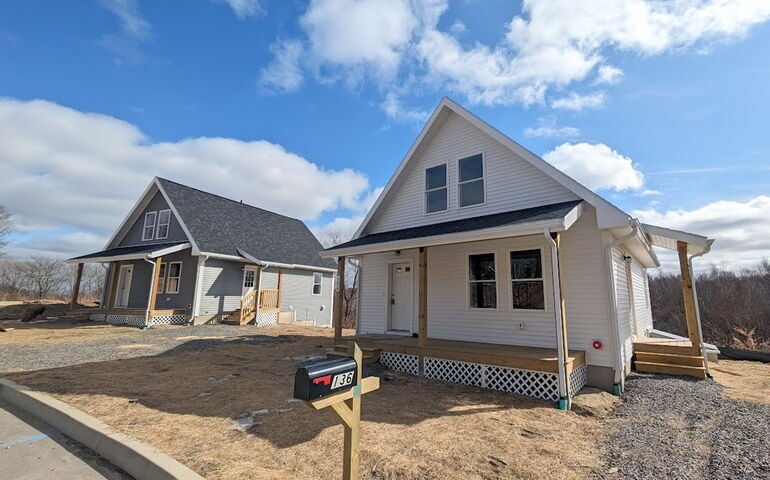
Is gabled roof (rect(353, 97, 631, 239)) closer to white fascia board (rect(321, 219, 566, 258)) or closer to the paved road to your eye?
white fascia board (rect(321, 219, 566, 258))

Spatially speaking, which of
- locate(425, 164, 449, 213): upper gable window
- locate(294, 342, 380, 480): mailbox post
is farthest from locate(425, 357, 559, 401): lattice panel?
locate(294, 342, 380, 480): mailbox post

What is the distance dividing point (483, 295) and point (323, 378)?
693 centimetres

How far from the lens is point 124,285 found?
61.7 feet

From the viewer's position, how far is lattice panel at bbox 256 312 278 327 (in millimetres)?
17263

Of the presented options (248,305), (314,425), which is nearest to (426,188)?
(314,425)

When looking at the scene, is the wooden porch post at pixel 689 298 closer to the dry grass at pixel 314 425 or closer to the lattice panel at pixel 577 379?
the lattice panel at pixel 577 379

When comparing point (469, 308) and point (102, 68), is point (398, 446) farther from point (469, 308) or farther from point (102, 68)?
point (102, 68)

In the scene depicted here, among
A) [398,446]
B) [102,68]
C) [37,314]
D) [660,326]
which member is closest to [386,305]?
[398,446]

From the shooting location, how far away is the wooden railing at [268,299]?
1783 centimetres

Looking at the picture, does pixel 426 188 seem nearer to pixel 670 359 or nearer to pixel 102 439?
pixel 670 359

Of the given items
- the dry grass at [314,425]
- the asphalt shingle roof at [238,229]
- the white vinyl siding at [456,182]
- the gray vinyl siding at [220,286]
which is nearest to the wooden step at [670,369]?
the dry grass at [314,425]

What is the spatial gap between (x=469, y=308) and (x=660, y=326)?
24712mm

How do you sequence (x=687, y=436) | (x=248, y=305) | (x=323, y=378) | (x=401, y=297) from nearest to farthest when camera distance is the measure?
(x=323, y=378) < (x=687, y=436) < (x=401, y=297) < (x=248, y=305)

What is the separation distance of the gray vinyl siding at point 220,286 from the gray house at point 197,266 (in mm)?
48
